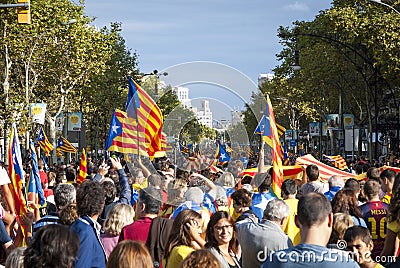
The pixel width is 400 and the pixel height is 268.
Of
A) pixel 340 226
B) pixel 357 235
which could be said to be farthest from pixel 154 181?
pixel 357 235

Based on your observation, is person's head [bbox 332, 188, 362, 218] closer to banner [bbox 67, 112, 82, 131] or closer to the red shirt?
the red shirt

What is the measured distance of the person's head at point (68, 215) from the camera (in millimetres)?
7270

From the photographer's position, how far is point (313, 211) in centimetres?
507

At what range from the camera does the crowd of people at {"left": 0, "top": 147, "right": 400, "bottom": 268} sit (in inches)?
196

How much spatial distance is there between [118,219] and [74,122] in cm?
3650

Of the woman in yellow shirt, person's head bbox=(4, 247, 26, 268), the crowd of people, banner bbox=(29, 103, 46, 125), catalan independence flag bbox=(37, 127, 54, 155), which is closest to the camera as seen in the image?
the crowd of people

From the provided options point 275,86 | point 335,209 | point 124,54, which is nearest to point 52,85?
point 124,54

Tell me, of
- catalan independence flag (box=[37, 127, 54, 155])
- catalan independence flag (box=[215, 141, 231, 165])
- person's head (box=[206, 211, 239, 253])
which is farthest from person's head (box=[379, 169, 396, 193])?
catalan independence flag (box=[37, 127, 54, 155])

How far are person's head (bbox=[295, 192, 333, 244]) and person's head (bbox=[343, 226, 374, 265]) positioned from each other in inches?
40.7

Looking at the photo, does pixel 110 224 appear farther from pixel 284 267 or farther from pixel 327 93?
pixel 327 93

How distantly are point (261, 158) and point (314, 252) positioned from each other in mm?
7703

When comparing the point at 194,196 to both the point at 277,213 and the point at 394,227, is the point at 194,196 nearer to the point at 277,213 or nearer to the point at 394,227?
the point at 277,213

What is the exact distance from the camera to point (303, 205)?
16.8 feet

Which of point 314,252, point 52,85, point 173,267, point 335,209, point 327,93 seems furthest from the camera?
point 327,93
